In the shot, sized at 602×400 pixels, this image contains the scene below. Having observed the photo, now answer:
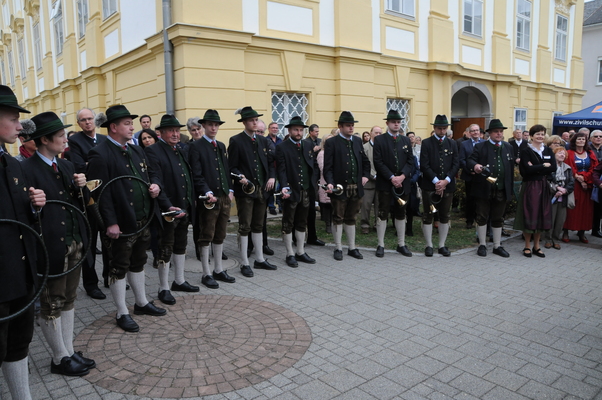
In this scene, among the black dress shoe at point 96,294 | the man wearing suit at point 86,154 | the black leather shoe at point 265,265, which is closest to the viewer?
the black dress shoe at point 96,294

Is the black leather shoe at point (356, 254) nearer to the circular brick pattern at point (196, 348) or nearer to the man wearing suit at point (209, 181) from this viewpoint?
the man wearing suit at point (209, 181)

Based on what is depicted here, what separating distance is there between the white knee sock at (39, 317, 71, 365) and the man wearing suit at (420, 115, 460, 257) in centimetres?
543

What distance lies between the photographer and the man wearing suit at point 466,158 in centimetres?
849

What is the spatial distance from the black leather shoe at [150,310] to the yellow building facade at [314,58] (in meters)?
5.99

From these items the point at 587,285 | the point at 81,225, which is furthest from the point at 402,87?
the point at 81,225

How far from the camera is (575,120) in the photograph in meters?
17.2

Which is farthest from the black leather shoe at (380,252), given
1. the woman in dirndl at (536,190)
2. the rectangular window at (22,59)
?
the rectangular window at (22,59)

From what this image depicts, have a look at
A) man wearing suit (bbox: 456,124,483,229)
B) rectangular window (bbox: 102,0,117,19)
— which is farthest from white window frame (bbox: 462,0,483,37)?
rectangular window (bbox: 102,0,117,19)

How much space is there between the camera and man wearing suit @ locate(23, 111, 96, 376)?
3459 millimetres

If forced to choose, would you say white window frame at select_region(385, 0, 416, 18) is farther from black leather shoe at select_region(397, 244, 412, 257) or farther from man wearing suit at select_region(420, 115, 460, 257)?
black leather shoe at select_region(397, 244, 412, 257)

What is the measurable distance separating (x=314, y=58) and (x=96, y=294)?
871 cm

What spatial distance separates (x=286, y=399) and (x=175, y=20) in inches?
354

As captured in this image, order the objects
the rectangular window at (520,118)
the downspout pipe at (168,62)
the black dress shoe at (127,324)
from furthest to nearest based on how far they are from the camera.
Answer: the rectangular window at (520,118) < the downspout pipe at (168,62) < the black dress shoe at (127,324)

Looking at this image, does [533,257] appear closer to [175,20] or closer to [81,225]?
[81,225]
